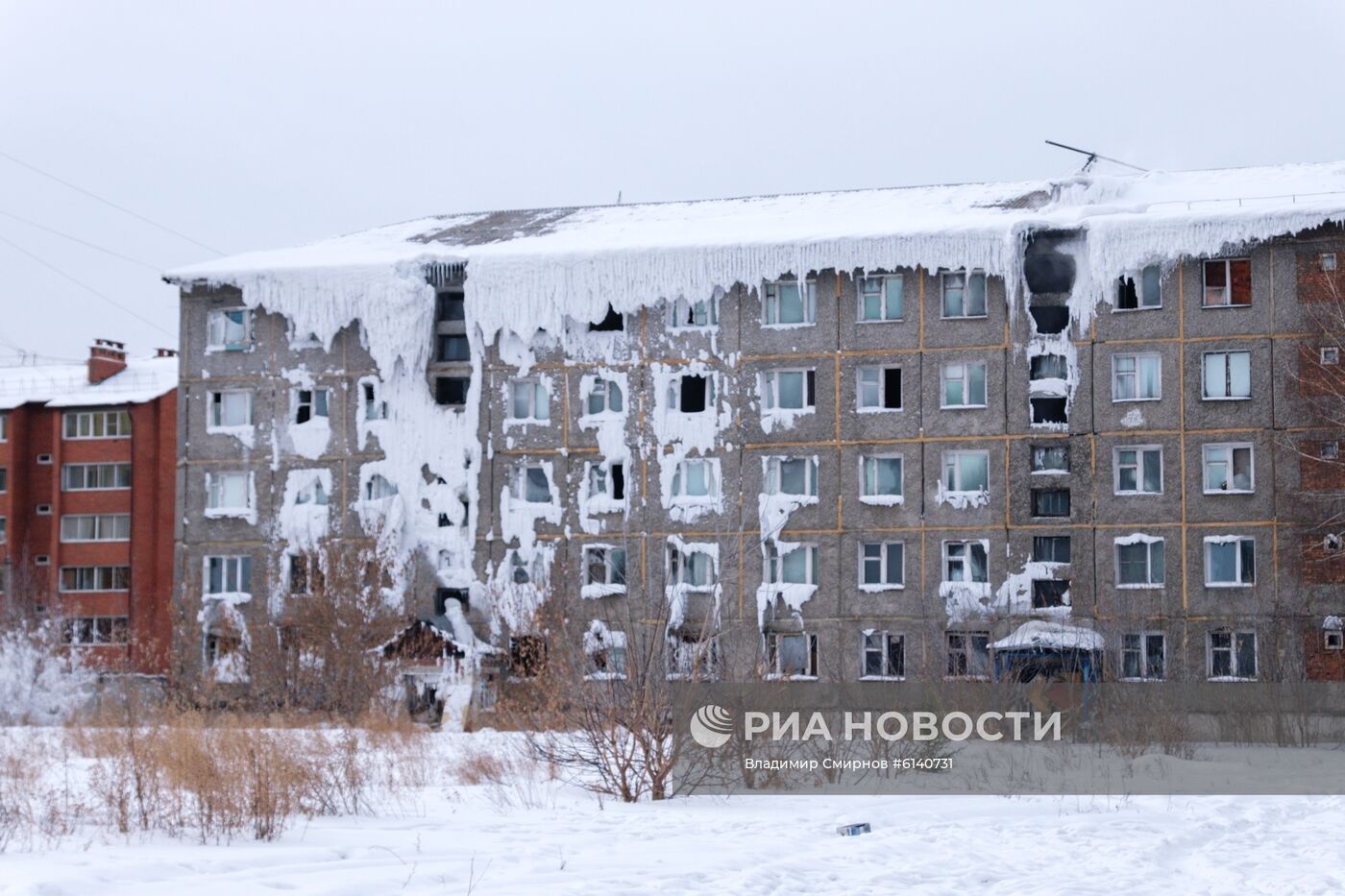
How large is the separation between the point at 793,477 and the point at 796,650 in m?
4.73

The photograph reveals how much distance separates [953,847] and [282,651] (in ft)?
110

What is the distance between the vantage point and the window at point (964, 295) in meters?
49.5

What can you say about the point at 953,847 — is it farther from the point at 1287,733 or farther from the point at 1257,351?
the point at 1257,351

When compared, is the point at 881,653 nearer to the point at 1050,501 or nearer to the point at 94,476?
the point at 1050,501

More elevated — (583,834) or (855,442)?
(855,442)

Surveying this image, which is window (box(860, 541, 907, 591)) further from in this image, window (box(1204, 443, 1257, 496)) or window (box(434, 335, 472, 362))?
window (box(434, 335, 472, 362))

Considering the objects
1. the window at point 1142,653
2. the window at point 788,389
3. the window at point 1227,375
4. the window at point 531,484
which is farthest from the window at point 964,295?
the window at point 531,484

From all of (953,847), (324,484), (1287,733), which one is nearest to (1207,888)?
(953,847)

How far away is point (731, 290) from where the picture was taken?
51031 millimetres

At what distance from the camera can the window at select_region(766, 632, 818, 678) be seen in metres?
49.2

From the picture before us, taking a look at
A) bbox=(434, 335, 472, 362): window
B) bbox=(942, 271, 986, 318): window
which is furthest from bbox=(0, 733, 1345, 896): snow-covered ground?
bbox=(434, 335, 472, 362): window

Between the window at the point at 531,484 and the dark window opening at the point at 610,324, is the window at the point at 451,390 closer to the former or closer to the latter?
the window at the point at 531,484

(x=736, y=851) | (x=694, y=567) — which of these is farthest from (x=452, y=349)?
(x=736, y=851)

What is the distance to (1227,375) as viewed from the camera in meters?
48.2
